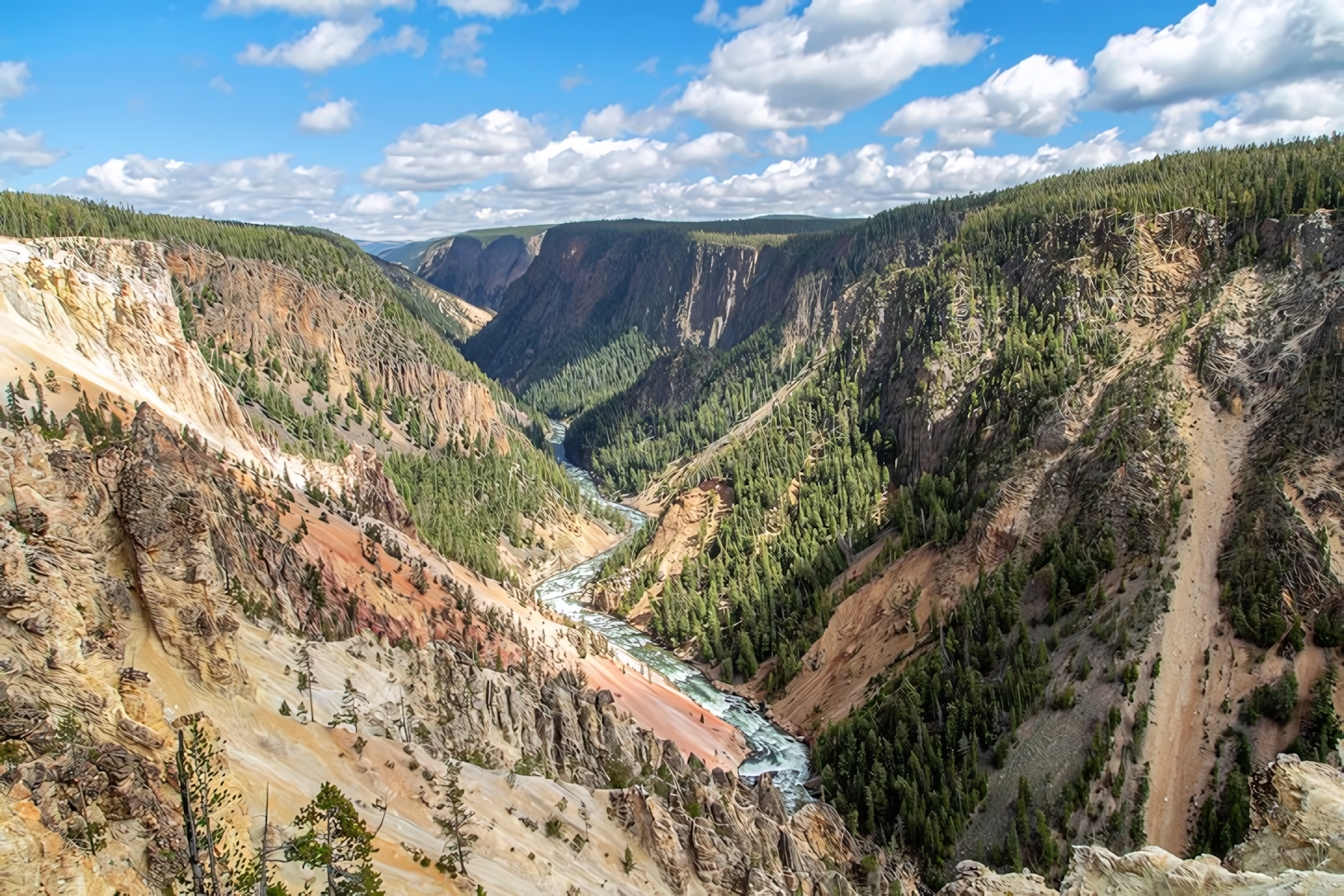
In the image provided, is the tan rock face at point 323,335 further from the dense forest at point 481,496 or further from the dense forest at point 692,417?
the dense forest at point 692,417

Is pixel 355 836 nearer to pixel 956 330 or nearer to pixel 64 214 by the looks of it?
pixel 956 330

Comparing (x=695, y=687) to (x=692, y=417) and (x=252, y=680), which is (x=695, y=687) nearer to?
(x=252, y=680)

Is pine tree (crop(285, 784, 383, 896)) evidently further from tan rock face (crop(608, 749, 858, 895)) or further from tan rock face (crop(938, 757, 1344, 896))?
tan rock face (crop(938, 757, 1344, 896))

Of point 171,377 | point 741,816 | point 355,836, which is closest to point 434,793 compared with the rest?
point 355,836

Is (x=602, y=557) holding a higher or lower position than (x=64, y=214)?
lower

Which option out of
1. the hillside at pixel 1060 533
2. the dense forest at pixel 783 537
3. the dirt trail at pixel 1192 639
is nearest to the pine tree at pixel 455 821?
the hillside at pixel 1060 533

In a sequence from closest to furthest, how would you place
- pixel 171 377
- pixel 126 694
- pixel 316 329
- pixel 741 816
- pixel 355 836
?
pixel 355 836, pixel 126 694, pixel 741 816, pixel 171 377, pixel 316 329

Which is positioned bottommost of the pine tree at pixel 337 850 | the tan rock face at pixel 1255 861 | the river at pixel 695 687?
the river at pixel 695 687
